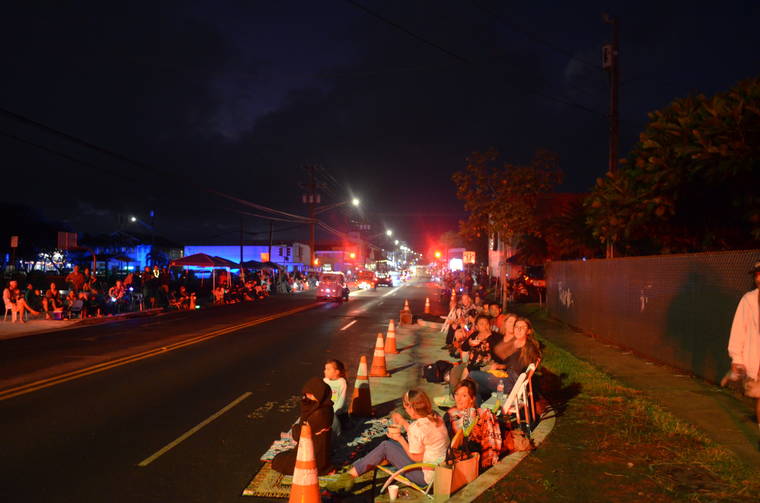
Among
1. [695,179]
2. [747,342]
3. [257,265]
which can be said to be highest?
[695,179]

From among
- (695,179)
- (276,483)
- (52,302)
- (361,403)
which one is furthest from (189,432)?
(52,302)

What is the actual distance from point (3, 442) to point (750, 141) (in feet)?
38.2

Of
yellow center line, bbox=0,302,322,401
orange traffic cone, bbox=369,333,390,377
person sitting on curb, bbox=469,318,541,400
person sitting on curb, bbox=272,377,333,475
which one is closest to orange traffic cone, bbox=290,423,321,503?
person sitting on curb, bbox=272,377,333,475

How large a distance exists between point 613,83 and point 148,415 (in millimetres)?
16422

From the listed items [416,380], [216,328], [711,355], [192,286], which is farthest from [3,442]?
[192,286]

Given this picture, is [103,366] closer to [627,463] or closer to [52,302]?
[627,463]

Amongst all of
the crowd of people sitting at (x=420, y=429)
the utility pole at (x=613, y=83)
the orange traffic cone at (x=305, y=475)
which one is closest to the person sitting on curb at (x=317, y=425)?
the crowd of people sitting at (x=420, y=429)

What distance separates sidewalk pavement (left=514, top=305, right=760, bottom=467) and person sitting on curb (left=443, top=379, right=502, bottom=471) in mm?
2435

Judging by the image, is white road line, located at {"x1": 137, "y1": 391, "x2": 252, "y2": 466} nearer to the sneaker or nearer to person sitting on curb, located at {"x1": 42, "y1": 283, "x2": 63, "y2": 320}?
the sneaker

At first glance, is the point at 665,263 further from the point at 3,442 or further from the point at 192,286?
the point at 192,286

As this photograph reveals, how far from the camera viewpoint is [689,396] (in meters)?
8.65

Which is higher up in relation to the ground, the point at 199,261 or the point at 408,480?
the point at 199,261

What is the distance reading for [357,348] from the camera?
49.0 ft

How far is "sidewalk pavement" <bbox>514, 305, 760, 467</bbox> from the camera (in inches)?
256
